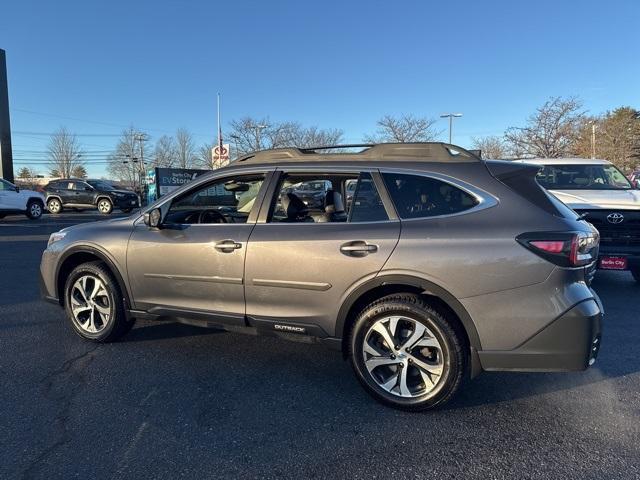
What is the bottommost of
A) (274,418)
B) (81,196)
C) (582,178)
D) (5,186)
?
(274,418)

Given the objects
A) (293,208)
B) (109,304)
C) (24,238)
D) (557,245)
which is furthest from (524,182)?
(24,238)

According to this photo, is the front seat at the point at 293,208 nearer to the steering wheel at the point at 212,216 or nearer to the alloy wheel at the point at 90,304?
the steering wheel at the point at 212,216

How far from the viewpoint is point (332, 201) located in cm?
415

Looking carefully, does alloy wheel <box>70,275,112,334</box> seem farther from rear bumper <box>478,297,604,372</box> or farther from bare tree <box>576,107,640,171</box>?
bare tree <box>576,107,640,171</box>

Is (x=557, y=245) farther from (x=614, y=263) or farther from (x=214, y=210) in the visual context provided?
(x=614, y=263)

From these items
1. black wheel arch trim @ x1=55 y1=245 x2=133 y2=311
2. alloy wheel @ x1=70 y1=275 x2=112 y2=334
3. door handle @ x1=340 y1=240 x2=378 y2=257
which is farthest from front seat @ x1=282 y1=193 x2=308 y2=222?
alloy wheel @ x1=70 y1=275 x2=112 y2=334

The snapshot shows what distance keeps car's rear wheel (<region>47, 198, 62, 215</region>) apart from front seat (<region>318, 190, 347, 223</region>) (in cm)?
2290

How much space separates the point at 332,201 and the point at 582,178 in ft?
18.2

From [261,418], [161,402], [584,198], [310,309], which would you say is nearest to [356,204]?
[310,309]

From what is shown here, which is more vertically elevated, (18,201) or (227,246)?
(18,201)

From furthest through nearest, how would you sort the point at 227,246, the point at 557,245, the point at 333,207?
the point at 333,207, the point at 227,246, the point at 557,245

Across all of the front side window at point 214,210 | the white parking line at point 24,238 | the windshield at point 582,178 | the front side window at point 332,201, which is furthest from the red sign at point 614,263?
the white parking line at point 24,238

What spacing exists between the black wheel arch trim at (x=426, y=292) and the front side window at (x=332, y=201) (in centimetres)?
45

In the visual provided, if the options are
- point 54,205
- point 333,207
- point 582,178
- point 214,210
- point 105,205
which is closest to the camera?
point 333,207
